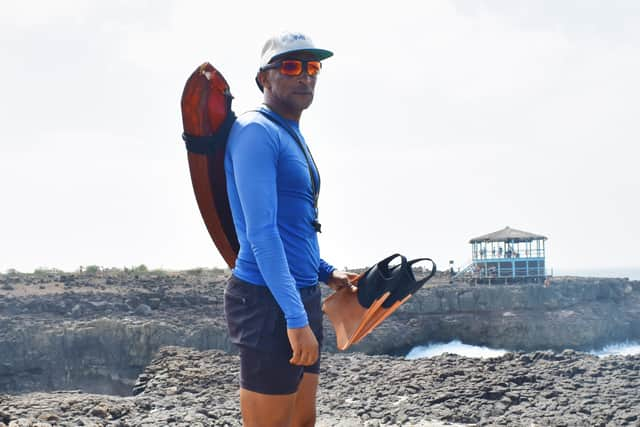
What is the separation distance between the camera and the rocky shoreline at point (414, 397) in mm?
7012

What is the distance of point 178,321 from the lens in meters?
23.3

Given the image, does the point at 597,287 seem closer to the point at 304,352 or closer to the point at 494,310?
the point at 494,310

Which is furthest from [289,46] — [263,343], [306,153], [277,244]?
[263,343]

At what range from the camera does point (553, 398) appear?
25.1 ft

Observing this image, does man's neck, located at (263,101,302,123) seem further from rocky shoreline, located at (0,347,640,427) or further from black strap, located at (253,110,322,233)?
rocky shoreline, located at (0,347,640,427)

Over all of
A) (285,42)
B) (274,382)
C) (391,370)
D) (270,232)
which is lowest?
(391,370)

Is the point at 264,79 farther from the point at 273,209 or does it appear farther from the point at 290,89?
the point at 273,209

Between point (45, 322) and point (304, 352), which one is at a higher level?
point (304, 352)

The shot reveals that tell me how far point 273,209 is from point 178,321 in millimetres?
22039

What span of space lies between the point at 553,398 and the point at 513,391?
50cm

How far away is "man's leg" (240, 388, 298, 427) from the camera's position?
228cm

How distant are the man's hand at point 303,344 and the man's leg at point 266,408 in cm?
19

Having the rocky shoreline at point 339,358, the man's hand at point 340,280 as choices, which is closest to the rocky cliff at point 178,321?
the rocky shoreline at point 339,358

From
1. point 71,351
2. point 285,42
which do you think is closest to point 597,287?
point 71,351
